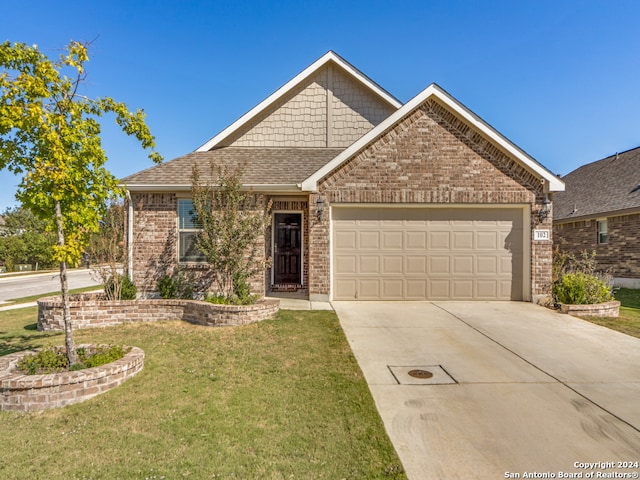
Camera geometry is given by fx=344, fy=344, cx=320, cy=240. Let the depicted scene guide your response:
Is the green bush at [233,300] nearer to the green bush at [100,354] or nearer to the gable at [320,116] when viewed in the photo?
the green bush at [100,354]

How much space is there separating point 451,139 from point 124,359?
29.4 feet

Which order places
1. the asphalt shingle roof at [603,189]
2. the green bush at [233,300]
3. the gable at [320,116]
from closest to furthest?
the green bush at [233,300]
the gable at [320,116]
the asphalt shingle roof at [603,189]

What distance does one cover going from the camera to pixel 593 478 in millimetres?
2754

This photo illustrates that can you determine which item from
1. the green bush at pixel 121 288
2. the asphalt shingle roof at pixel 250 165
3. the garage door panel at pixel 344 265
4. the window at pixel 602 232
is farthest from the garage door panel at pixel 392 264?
the window at pixel 602 232

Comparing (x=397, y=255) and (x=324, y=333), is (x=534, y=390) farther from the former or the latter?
(x=397, y=255)

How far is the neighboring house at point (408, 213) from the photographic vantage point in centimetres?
934

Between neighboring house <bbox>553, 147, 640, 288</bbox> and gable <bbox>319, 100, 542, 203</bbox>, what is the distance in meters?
6.29

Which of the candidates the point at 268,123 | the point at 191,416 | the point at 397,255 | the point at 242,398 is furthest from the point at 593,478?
the point at 268,123

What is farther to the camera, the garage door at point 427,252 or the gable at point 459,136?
the garage door at point 427,252

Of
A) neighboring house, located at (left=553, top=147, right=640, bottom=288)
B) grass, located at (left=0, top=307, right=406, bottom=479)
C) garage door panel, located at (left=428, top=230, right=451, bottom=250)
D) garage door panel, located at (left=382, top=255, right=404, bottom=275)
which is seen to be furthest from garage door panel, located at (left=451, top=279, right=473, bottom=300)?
neighboring house, located at (left=553, top=147, right=640, bottom=288)

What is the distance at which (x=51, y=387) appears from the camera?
156 inches

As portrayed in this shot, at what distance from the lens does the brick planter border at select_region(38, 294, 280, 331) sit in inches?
287

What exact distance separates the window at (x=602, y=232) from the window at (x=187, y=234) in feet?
53.6

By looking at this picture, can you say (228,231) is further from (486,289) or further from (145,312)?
(486,289)
